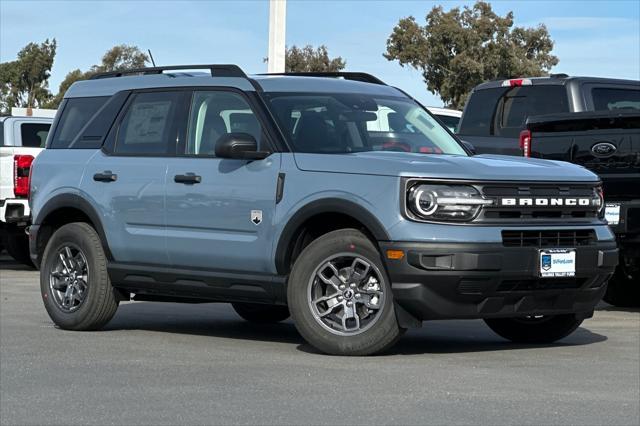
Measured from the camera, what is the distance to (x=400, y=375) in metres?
8.09

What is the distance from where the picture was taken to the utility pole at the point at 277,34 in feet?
65.6

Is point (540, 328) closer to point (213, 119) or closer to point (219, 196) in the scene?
point (219, 196)

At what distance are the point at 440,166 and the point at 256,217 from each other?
4.42 feet

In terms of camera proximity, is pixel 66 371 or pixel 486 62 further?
pixel 486 62

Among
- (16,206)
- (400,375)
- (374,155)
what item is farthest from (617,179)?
(16,206)

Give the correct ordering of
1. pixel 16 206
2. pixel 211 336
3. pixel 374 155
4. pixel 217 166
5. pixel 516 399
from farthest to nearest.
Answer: pixel 16 206 < pixel 211 336 < pixel 217 166 < pixel 374 155 < pixel 516 399

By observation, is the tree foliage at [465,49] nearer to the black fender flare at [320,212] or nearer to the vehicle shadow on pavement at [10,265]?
the vehicle shadow on pavement at [10,265]

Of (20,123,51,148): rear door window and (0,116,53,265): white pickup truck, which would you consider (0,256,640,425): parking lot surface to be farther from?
(20,123,51,148): rear door window

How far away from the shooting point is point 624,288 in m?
13.0

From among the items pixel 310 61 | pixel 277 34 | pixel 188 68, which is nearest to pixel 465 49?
pixel 310 61

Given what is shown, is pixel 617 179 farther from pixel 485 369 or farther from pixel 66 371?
pixel 66 371

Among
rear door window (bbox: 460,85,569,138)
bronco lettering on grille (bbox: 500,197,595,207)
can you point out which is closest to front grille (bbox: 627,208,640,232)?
bronco lettering on grille (bbox: 500,197,595,207)

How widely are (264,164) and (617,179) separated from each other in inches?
140

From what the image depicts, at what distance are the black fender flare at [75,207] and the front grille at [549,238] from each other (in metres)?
3.15
